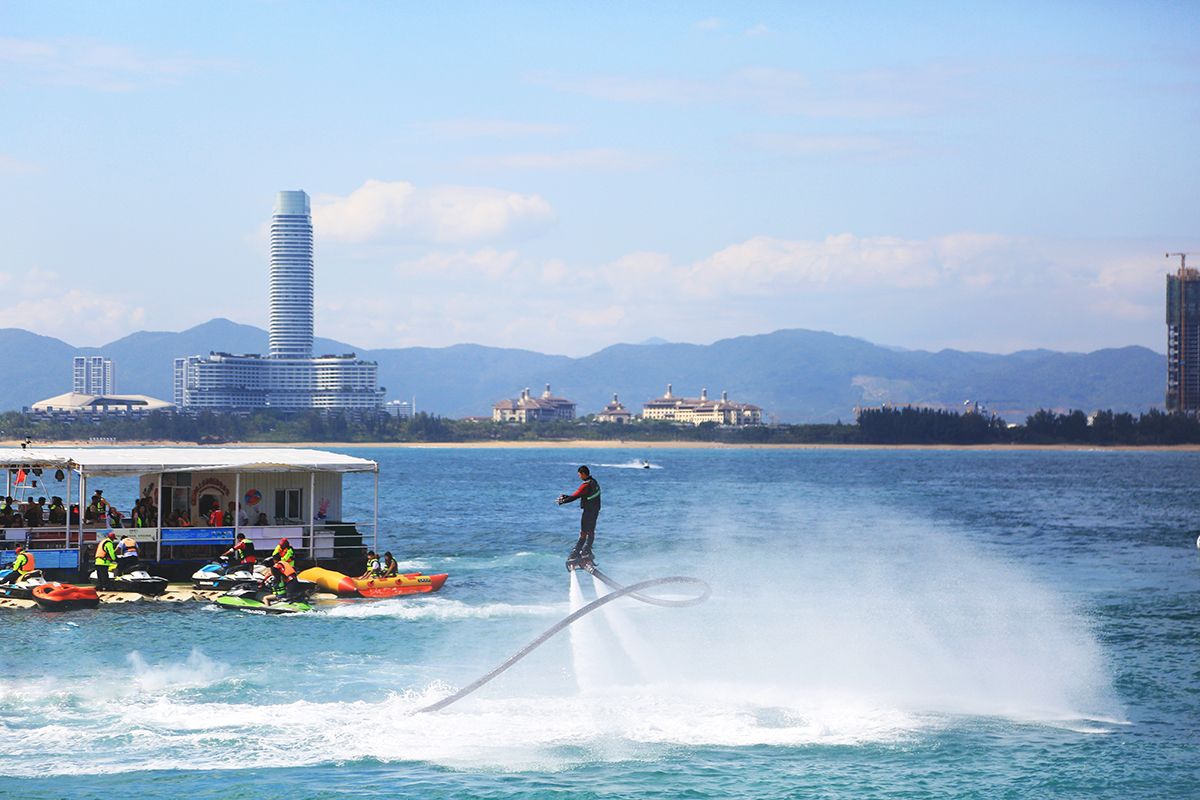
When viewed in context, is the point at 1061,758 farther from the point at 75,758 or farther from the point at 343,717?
the point at 75,758

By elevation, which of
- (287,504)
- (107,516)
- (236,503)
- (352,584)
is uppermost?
(236,503)

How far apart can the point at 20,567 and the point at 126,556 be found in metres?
3.14

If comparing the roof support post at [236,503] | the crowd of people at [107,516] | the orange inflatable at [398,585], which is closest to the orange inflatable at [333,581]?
the orange inflatable at [398,585]

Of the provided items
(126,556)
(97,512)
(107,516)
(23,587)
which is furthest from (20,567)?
(107,516)

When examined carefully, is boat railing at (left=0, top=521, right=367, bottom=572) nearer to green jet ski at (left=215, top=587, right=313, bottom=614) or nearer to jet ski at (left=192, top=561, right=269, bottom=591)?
jet ski at (left=192, top=561, right=269, bottom=591)

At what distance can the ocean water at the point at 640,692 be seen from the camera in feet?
79.8

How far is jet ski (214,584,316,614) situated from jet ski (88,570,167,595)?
6.68 feet

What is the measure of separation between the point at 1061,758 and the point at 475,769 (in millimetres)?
10910

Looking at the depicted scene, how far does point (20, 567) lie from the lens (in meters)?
42.2

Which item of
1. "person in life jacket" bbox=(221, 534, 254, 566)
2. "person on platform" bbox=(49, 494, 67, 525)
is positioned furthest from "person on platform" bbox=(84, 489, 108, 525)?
"person in life jacket" bbox=(221, 534, 254, 566)

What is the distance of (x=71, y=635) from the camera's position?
1467 inches

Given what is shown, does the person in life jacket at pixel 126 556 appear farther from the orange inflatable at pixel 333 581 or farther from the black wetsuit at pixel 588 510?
the black wetsuit at pixel 588 510

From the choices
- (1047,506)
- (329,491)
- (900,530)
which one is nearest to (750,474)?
(1047,506)

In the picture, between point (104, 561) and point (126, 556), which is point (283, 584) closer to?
point (126, 556)
